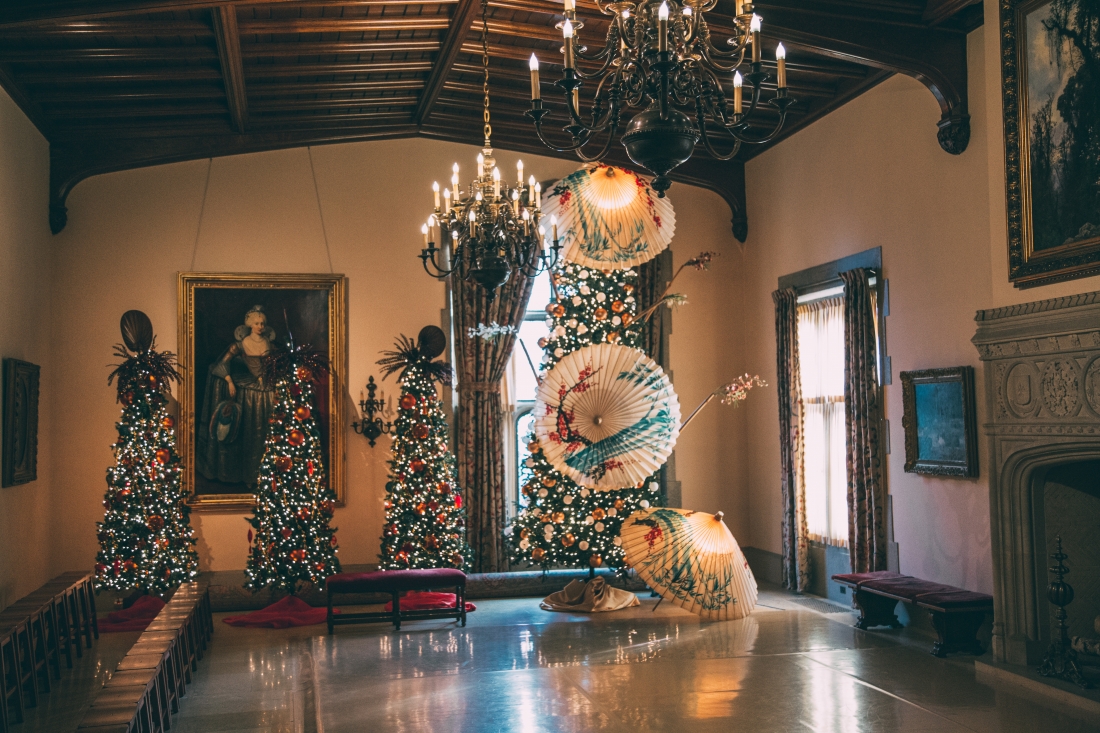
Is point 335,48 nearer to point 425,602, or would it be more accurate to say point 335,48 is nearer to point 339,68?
point 339,68

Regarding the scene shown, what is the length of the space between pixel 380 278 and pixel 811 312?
4393 millimetres

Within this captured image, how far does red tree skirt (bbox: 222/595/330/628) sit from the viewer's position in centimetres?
870

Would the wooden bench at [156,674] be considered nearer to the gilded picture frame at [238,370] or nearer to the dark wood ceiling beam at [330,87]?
the gilded picture frame at [238,370]

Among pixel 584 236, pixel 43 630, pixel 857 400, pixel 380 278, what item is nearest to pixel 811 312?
pixel 857 400

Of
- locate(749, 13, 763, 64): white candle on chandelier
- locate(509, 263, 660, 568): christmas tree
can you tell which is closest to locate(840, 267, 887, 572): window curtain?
locate(509, 263, 660, 568): christmas tree

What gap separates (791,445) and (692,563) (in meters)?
2.28

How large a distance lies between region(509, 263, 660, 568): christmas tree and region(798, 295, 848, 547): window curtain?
1.52m

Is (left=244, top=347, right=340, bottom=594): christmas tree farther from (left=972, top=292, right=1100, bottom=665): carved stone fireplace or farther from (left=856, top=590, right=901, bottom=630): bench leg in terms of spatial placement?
(left=972, top=292, right=1100, bottom=665): carved stone fireplace

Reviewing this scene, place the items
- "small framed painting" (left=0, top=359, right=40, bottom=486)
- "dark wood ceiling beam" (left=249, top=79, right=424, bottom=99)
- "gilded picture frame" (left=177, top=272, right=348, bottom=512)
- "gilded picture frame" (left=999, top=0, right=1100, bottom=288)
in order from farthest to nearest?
"gilded picture frame" (left=177, top=272, right=348, bottom=512), "dark wood ceiling beam" (left=249, top=79, right=424, bottom=99), "small framed painting" (left=0, top=359, right=40, bottom=486), "gilded picture frame" (left=999, top=0, right=1100, bottom=288)

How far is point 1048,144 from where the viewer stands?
6.13 meters

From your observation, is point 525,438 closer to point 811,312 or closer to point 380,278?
point 380,278

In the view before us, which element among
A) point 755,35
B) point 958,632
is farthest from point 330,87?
point 958,632

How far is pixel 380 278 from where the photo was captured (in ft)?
34.4

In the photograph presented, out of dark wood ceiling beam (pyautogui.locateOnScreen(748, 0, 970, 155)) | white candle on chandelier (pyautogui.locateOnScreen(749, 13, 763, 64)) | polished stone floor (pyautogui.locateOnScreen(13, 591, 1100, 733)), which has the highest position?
dark wood ceiling beam (pyautogui.locateOnScreen(748, 0, 970, 155))
